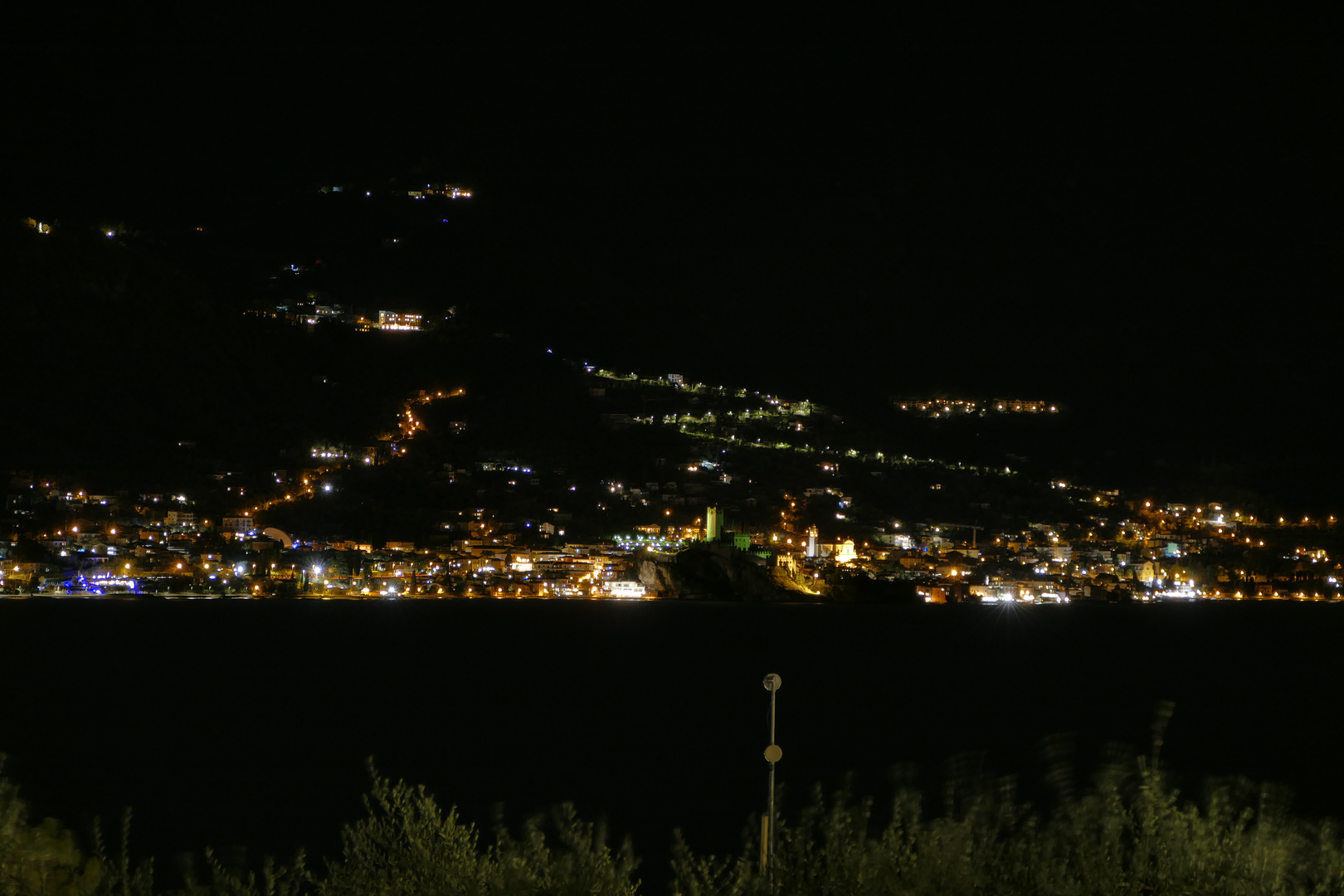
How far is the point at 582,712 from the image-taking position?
24.7 metres

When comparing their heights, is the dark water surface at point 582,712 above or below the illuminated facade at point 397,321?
below

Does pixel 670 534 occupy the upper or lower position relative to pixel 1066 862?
lower

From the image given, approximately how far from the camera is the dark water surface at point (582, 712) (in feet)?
52.9

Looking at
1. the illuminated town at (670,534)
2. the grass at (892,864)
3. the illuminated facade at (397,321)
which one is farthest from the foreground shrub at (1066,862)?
the illuminated facade at (397,321)

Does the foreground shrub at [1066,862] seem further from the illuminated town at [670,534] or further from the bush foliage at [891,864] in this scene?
the illuminated town at [670,534]

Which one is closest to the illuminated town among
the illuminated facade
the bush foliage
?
the illuminated facade

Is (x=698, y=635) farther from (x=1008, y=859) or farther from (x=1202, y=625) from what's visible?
(x=1008, y=859)

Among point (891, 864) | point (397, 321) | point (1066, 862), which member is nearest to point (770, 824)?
point (891, 864)

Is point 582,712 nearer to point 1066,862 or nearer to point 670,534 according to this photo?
point 1066,862

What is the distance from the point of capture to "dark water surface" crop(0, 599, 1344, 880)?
1611 centimetres

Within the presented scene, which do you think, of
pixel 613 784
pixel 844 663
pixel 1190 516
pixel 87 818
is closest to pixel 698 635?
pixel 844 663

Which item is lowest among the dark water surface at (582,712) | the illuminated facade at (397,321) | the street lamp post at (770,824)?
the dark water surface at (582,712)

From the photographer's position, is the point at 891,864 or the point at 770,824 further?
the point at 770,824

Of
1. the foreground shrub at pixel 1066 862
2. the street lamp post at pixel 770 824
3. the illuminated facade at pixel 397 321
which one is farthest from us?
the illuminated facade at pixel 397 321
